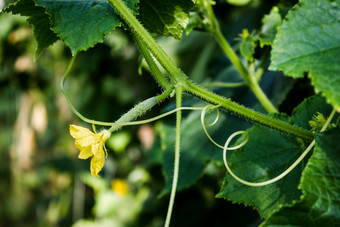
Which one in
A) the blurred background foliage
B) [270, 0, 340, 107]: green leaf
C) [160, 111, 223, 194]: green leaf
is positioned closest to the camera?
[270, 0, 340, 107]: green leaf

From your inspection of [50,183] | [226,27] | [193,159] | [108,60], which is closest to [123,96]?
[108,60]

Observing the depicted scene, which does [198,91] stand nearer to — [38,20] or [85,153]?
[85,153]

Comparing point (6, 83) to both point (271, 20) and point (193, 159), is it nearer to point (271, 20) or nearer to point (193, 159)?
point (193, 159)

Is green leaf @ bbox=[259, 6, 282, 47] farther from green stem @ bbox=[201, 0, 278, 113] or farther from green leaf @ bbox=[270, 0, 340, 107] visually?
green leaf @ bbox=[270, 0, 340, 107]

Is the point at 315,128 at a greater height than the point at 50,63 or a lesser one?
greater

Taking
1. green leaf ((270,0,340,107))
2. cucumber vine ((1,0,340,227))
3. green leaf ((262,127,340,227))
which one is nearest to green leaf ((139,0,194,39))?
cucumber vine ((1,0,340,227))

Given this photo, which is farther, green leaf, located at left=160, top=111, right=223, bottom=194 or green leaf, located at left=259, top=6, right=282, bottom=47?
green leaf, located at left=160, top=111, right=223, bottom=194

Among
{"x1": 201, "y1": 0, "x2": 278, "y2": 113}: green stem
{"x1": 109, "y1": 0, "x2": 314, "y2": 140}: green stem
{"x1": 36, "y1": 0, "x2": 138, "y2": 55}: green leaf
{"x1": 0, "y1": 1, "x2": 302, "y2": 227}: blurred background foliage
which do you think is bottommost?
{"x1": 0, "y1": 1, "x2": 302, "y2": 227}: blurred background foliage
